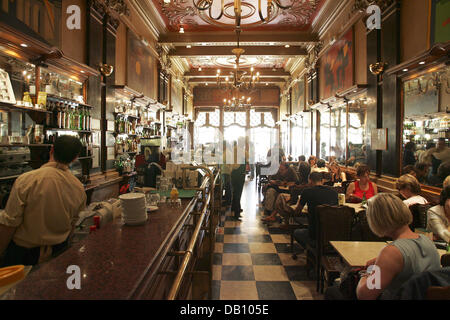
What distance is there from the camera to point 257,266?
4.23 metres

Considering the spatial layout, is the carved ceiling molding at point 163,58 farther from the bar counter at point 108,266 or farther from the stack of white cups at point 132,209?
the bar counter at point 108,266

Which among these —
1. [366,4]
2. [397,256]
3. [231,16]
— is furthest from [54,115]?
[366,4]

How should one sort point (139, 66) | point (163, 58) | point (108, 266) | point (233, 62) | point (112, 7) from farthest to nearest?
1. point (233, 62)
2. point (163, 58)
3. point (139, 66)
4. point (112, 7)
5. point (108, 266)

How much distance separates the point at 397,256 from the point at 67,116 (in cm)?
458

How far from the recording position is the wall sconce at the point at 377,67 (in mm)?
5037

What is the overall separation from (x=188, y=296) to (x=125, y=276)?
1.55 metres

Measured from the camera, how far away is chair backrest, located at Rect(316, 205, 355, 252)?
3.36 meters

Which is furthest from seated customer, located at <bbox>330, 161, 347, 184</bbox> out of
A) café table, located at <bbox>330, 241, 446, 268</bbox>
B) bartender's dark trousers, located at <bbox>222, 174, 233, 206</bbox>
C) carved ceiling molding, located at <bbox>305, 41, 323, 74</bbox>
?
café table, located at <bbox>330, 241, 446, 268</bbox>

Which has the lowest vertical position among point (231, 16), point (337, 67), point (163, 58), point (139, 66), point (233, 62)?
point (337, 67)

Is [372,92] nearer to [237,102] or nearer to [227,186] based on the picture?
[227,186]

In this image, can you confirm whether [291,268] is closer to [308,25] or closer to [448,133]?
[448,133]

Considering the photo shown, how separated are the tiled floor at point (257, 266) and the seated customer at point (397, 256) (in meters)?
1.83

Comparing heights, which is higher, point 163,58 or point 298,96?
point 163,58

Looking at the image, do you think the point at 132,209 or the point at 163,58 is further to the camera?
the point at 163,58
